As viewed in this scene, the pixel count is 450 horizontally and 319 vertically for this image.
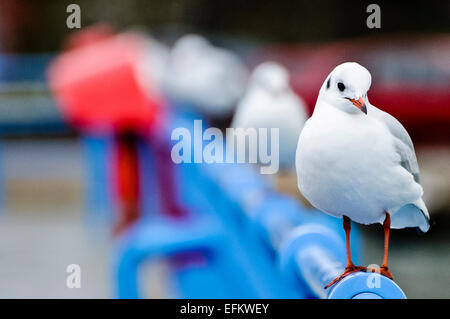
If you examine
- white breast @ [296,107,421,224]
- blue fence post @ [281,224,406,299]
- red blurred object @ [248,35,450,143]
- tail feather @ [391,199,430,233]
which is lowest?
blue fence post @ [281,224,406,299]

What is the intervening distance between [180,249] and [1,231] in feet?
8.00

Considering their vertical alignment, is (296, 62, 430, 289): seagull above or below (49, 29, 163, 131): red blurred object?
below

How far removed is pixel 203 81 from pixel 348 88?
6.59 feet

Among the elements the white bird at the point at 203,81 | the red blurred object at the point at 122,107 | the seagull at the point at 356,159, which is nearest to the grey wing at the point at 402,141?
the seagull at the point at 356,159

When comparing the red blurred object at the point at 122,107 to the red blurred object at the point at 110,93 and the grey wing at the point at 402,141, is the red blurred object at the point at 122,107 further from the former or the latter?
the grey wing at the point at 402,141

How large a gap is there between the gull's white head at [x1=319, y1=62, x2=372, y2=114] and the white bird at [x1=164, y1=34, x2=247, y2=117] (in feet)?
5.10

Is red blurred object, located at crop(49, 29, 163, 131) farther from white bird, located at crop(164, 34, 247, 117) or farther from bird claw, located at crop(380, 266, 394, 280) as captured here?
bird claw, located at crop(380, 266, 394, 280)

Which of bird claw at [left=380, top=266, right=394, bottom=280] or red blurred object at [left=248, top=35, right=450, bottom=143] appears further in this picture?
red blurred object at [left=248, top=35, right=450, bottom=143]

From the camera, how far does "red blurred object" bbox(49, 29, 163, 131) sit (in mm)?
2189

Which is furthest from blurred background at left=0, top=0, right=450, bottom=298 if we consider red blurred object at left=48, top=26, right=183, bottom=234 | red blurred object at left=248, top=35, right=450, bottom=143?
red blurred object at left=48, top=26, right=183, bottom=234

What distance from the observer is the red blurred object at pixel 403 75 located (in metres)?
0.62

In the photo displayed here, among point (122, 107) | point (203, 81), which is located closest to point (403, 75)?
point (203, 81)

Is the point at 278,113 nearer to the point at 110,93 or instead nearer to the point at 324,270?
the point at 324,270

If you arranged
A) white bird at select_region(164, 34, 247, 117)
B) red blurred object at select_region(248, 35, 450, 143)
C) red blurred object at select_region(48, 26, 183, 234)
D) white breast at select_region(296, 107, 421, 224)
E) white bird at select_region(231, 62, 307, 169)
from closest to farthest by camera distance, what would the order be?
white breast at select_region(296, 107, 421, 224)
white bird at select_region(231, 62, 307, 169)
red blurred object at select_region(248, 35, 450, 143)
white bird at select_region(164, 34, 247, 117)
red blurred object at select_region(48, 26, 183, 234)
